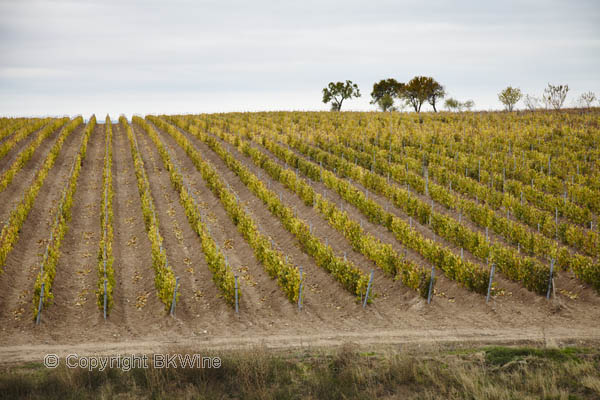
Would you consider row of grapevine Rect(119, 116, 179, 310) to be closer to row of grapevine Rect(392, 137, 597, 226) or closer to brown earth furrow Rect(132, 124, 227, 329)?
brown earth furrow Rect(132, 124, 227, 329)

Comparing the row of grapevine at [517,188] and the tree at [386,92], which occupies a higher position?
the tree at [386,92]

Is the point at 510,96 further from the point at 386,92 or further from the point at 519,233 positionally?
the point at 519,233

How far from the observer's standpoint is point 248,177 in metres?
33.2

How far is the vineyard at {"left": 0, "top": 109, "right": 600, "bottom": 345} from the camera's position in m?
15.4

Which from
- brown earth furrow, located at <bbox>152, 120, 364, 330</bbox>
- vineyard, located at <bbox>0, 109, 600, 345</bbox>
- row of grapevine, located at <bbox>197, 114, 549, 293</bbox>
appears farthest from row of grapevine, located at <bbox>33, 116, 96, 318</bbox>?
row of grapevine, located at <bbox>197, 114, 549, 293</bbox>

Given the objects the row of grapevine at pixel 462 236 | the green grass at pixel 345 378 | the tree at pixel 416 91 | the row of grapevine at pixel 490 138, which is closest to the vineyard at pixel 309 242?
the row of grapevine at pixel 462 236

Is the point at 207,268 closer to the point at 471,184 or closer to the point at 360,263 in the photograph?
the point at 360,263

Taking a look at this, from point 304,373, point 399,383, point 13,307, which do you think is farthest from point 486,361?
point 13,307

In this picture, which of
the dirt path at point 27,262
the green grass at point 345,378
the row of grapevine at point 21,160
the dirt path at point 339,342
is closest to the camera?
the green grass at point 345,378

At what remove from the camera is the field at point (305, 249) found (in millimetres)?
14750

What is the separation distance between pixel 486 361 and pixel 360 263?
959cm

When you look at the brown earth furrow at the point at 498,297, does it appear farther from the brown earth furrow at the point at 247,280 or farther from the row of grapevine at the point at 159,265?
the row of grapevine at the point at 159,265

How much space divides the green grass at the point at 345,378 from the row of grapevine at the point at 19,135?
34.5 meters

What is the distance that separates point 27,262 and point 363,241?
50.1 ft
